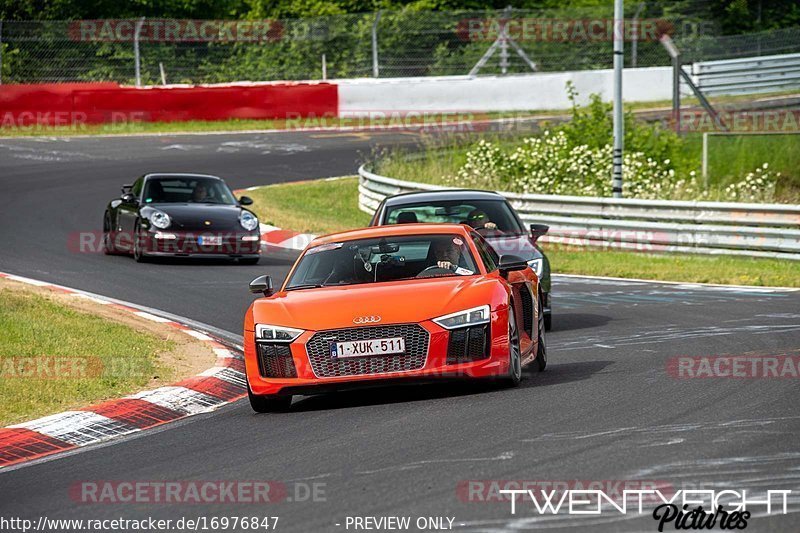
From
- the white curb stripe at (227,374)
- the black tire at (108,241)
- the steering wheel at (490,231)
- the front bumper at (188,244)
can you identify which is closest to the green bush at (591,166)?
the front bumper at (188,244)

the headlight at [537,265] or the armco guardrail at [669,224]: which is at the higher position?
the headlight at [537,265]

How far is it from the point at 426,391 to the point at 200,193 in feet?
41.5

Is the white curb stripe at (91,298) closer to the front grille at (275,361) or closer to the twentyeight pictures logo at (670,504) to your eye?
the front grille at (275,361)

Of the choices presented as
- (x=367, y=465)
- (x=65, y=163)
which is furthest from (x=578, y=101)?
(x=367, y=465)

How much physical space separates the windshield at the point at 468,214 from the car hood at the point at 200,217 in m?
6.64

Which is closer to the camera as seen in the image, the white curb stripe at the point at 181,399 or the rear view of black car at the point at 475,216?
the white curb stripe at the point at 181,399

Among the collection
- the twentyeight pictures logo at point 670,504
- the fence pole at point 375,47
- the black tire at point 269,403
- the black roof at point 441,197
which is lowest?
the black tire at point 269,403

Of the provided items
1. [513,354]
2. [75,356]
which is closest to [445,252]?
[513,354]

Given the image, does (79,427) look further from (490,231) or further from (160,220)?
(160,220)

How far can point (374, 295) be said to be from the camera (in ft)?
32.7

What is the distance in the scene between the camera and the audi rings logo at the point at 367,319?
31.5 ft

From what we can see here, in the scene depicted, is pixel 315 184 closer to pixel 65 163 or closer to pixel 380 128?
pixel 65 163

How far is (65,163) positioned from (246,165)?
171 inches

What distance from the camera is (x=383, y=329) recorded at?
9602 mm
